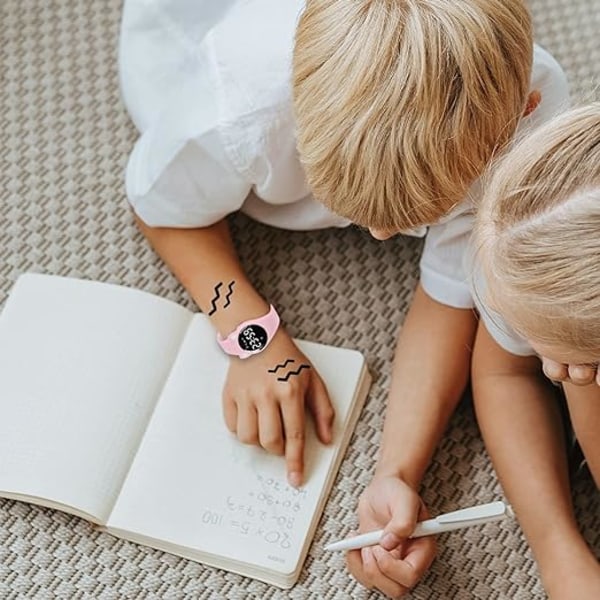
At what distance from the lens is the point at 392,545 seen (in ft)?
2.69

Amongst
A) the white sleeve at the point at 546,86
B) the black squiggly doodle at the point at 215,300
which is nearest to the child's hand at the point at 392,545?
the black squiggly doodle at the point at 215,300

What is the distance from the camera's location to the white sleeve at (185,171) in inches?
34.1

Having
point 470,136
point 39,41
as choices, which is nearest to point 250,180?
point 470,136

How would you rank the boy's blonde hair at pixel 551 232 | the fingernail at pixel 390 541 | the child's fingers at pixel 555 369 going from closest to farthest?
the boy's blonde hair at pixel 551 232
the child's fingers at pixel 555 369
the fingernail at pixel 390 541

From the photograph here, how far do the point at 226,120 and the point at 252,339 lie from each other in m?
0.19

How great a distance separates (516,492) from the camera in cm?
88

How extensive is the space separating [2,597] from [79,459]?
12cm

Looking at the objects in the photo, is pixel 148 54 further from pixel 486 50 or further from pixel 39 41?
pixel 486 50

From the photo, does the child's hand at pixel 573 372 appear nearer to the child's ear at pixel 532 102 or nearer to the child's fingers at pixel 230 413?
the child's ear at pixel 532 102

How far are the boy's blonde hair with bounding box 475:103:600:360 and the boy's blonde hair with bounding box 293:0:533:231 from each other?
38mm

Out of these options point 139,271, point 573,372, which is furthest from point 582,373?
point 139,271

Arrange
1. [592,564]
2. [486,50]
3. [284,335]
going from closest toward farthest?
[486,50] → [592,564] → [284,335]

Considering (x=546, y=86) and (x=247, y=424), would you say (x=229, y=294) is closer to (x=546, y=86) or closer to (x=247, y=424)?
(x=247, y=424)

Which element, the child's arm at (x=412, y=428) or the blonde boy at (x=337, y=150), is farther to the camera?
the child's arm at (x=412, y=428)
